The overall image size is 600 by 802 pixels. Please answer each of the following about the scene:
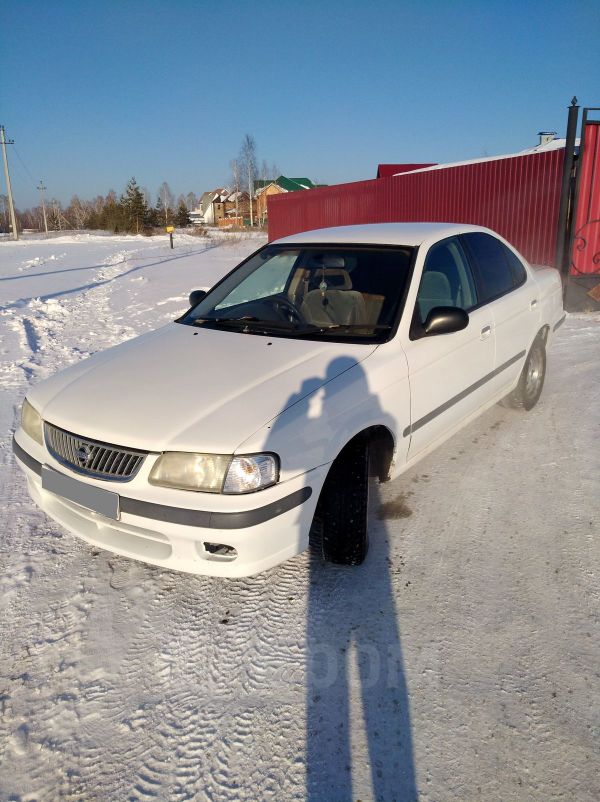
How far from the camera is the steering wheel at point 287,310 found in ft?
11.4

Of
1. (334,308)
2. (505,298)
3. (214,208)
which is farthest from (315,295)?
(214,208)

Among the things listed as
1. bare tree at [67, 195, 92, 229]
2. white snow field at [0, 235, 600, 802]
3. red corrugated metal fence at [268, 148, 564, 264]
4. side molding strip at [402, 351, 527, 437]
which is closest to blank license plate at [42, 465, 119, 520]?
white snow field at [0, 235, 600, 802]

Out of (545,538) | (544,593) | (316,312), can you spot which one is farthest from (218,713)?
(316,312)

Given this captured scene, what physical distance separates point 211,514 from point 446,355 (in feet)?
5.73

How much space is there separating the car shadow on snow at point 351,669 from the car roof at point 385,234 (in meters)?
1.16

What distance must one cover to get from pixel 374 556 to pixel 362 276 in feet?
5.44

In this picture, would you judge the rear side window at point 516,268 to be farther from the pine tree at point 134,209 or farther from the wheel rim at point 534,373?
the pine tree at point 134,209

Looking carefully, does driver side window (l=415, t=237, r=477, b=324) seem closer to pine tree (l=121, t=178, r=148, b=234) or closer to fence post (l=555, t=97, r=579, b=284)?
fence post (l=555, t=97, r=579, b=284)

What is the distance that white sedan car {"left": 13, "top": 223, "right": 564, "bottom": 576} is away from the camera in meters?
2.31

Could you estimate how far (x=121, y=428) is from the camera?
96.2 inches

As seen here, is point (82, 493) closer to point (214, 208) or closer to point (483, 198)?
point (483, 198)

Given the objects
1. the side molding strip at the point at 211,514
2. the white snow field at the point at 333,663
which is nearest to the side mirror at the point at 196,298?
the white snow field at the point at 333,663

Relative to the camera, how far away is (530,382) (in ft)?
15.7

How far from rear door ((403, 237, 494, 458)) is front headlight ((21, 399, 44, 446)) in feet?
5.97
